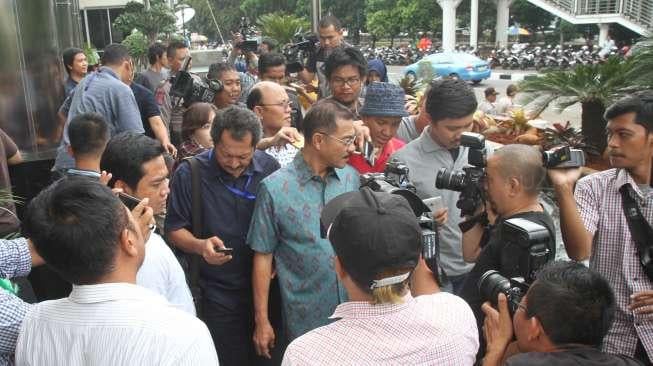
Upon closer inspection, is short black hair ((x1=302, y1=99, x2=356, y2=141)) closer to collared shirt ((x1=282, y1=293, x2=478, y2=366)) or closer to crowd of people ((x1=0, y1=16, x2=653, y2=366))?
crowd of people ((x1=0, y1=16, x2=653, y2=366))

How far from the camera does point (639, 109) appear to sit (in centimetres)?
262

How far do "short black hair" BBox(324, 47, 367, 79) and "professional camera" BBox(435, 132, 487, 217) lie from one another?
1.60 meters

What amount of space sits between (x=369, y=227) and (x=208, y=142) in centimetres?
271

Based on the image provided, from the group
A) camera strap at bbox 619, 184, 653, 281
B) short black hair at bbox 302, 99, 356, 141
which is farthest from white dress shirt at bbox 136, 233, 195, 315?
camera strap at bbox 619, 184, 653, 281

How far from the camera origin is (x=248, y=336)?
3094mm

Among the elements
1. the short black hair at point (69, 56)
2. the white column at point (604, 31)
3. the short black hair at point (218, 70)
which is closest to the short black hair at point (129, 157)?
the short black hair at point (218, 70)

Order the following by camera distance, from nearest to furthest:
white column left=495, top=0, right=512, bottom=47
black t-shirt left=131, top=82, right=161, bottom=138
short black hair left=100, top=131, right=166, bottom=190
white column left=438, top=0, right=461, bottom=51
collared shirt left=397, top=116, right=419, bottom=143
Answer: short black hair left=100, top=131, right=166, bottom=190 → collared shirt left=397, top=116, right=419, bottom=143 → black t-shirt left=131, top=82, right=161, bottom=138 → white column left=438, top=0, right=461, bottom=51 → white column left=495, top=0, right=512, bottom=47

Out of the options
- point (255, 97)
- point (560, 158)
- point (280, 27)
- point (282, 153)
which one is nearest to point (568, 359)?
point (560, 158)

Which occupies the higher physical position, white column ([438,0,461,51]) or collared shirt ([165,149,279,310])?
white column ([438,0,461,51])

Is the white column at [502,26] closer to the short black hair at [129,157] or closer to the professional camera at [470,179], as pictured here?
the professional camera at [470,179]

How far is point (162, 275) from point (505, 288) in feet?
3.86

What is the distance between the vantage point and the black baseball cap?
5.24 feet

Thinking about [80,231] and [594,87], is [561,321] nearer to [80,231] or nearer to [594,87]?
[80,231]

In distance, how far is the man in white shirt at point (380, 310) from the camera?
158 cm
